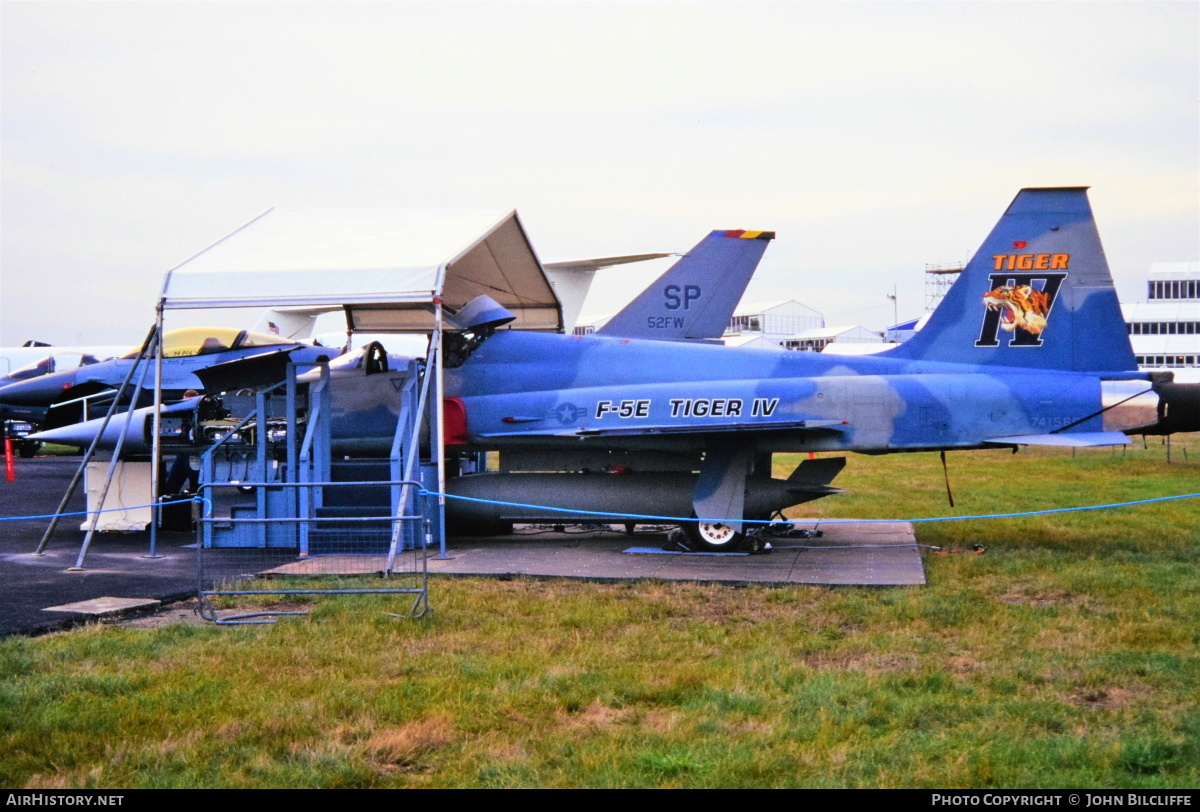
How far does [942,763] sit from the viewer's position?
16.8ft

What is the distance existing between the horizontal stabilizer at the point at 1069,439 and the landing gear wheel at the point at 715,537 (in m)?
2.84

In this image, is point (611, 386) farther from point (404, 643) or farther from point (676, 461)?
point (404, 643)

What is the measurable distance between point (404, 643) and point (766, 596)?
326 cm

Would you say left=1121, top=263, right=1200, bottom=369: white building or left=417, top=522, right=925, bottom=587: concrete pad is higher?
left=1121, top=263, right=1200, bottom=369: white building

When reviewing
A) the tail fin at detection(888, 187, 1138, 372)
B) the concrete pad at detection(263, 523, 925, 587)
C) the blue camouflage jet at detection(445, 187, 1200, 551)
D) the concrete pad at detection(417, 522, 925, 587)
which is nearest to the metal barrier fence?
the concrete pad at detection(263, 523, 925, 587)

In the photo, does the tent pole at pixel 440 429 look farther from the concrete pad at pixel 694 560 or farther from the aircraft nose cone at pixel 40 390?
the aircraft nose cone at pixel 40 390

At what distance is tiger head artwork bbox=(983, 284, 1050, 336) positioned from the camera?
11961 mm

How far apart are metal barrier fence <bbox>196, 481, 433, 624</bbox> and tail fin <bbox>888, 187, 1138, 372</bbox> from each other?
6.35m

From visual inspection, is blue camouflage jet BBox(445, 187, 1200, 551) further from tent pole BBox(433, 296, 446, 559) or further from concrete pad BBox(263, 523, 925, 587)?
tent pole BBox(433, 296, 446, 559)

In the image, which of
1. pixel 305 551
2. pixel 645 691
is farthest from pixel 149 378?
pixel 645 691

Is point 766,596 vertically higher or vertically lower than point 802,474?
lower

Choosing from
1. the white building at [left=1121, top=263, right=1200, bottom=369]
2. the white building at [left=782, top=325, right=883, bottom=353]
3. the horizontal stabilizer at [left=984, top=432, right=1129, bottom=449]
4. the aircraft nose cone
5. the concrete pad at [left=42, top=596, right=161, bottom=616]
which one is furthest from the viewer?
the white building at [left=782, top=325, right=883, bottom=353]
